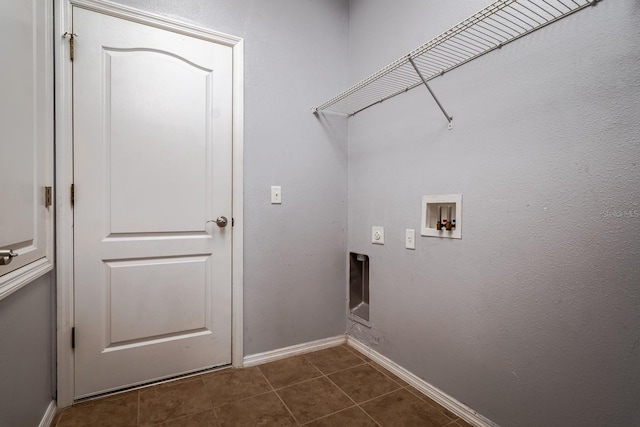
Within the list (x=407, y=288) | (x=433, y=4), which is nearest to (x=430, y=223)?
(x=407, y=288)

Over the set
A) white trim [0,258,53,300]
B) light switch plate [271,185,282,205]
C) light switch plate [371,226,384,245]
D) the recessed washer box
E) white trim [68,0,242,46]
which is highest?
white trim [68,0,242,46]

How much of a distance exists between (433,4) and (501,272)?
1383 mm

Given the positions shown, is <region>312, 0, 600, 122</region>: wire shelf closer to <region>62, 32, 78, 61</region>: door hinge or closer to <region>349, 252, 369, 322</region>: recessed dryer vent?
<region>349, 252, 369, 322</region>: recessed dryer vent

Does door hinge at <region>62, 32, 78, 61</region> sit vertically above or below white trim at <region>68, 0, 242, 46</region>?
below

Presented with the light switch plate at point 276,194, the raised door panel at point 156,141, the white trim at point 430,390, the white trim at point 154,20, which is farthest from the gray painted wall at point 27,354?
the white trim at point 430,390

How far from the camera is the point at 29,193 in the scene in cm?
122

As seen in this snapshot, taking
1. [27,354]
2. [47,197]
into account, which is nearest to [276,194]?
[47,197]

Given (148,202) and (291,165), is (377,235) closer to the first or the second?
(291,165)

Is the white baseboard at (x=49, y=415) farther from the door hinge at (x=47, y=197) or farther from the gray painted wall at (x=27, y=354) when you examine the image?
the door hinge at (x=47, y=197)

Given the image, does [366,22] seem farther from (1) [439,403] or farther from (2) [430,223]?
(1) [439,403]

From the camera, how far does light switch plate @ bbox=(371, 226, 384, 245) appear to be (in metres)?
1.99

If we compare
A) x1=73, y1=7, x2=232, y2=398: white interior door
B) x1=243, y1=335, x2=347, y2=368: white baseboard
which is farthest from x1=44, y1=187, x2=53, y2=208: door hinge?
x1=243, y1=335, x2=347, y2=368: white baseboard

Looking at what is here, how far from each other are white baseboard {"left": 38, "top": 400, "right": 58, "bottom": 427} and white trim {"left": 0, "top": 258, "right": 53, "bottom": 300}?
644mm

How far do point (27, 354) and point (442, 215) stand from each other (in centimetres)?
193
